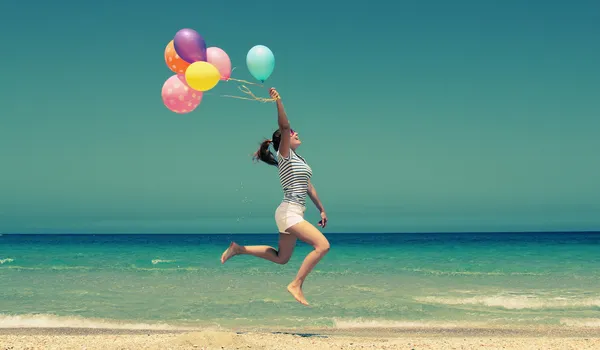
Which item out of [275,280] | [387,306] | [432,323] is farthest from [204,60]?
[275,280]

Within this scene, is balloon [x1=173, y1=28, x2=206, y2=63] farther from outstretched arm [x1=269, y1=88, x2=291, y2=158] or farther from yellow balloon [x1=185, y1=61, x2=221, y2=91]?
outstretched arm [x1=269, y1=88, x2=291, y2=158]

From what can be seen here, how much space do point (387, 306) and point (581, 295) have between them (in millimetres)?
4962

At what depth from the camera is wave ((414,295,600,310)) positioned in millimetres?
12656

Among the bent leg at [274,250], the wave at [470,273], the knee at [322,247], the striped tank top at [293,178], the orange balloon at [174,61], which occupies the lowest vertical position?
the wave at [470,273]

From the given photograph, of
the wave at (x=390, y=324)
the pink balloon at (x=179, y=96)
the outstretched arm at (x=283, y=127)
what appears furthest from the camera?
the wave at (x=390, y=324)

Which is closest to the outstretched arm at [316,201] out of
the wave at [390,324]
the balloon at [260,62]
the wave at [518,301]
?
the balloon at [260,62]

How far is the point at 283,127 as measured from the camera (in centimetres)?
636

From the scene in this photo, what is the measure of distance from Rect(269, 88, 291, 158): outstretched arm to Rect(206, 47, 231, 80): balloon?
47.0 inches

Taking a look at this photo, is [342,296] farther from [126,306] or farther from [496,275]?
[496,275]

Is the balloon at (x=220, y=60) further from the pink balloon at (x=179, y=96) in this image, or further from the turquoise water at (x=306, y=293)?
the turquoise water at (x=306, y=293)

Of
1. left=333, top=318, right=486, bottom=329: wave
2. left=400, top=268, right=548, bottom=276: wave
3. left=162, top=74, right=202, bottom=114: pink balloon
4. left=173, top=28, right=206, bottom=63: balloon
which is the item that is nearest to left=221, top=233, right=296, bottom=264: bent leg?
left=162, top=74, right=202, bottom=114: pink balloon

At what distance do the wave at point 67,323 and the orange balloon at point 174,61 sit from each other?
4784 mm

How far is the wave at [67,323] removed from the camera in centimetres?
1055

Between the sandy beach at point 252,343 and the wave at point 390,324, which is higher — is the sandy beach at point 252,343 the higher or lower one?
the higher one
